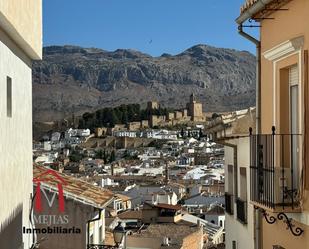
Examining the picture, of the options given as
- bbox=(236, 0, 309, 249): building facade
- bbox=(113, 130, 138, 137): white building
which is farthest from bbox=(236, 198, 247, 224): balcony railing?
bbox=(113, 130, 138, 137): white building

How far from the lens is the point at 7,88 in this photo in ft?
27.9

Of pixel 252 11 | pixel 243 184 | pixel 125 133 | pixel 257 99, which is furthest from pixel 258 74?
pixel 125 133

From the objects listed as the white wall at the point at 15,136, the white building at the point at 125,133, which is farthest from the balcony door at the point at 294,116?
the white building at the point at 125,133

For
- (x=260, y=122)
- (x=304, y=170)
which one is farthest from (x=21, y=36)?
(x=304, y=170)

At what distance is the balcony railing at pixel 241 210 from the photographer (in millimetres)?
10352

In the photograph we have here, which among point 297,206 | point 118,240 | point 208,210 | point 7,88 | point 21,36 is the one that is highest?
point 21,36

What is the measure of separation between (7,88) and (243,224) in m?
4.38

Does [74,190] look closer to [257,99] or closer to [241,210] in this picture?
[241,210]

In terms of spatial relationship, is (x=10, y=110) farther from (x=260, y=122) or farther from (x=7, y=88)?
(x=260, y=122)

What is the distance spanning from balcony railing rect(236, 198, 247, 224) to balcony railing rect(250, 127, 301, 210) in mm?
3072

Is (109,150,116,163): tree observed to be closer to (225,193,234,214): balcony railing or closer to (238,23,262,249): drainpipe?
(225,193,234,214): balcony railing

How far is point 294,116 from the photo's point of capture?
7.00m

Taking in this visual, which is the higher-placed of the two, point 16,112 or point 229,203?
point 16,112

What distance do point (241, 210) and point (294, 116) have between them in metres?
3.87
